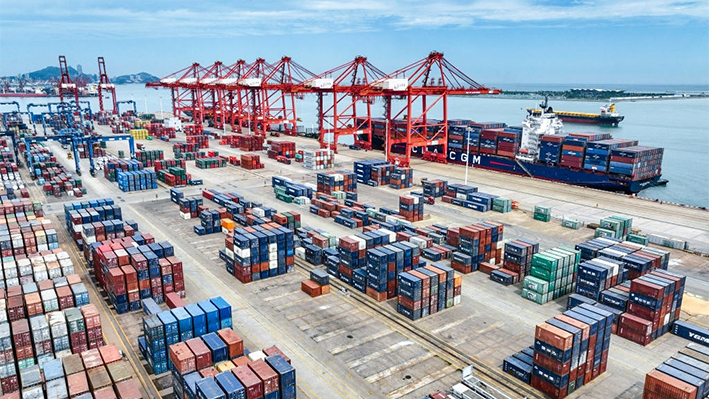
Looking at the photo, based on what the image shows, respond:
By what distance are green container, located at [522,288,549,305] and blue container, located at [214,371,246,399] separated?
2404cm

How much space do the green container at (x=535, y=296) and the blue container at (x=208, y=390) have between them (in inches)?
983

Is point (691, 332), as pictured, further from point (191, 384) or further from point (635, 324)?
point (191, 384)

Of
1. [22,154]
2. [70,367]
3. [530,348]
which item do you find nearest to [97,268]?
[70,367]

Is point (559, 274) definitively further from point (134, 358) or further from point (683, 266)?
point (134, 358)

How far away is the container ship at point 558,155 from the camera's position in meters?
78.8

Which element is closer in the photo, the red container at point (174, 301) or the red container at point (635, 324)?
the red container at point (635, 324)

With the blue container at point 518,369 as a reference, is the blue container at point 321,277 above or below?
above

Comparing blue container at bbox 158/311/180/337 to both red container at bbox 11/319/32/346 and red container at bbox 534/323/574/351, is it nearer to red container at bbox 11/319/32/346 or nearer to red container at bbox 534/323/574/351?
red container at bbox 11/319/32/346

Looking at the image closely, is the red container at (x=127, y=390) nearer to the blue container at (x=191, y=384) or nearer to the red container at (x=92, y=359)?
the blue container at (x=191, y=384)

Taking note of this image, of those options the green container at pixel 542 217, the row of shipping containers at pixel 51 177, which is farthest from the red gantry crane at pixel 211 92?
the green container at pixel 542 217

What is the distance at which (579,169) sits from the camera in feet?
275

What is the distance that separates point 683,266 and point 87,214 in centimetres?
5925

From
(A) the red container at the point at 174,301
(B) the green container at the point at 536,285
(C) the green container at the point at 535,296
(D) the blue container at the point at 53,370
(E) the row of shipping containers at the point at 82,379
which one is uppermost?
(D) the blue container at the point at 53,370

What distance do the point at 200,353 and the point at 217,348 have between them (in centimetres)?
109
